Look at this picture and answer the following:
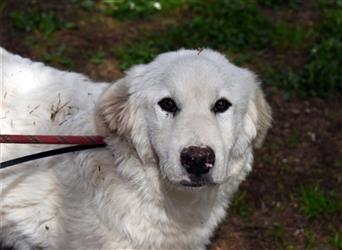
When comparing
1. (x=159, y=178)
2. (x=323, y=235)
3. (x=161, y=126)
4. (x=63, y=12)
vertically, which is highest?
(x=161, y=126)

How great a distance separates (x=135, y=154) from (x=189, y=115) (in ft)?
1.48

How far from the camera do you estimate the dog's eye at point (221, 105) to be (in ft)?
11.1

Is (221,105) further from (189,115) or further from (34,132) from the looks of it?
(34,132)

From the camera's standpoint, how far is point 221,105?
134 inches

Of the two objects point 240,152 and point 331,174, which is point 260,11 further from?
point 240,152

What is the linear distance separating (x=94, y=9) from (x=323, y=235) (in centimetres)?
333

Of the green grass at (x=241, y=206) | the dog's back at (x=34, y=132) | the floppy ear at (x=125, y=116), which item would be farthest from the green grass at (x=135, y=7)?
the floppy ear at (x=125, y=116)

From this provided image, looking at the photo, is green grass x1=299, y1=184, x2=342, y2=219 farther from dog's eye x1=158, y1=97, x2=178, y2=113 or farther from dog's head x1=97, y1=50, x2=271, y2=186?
dog's eye x1=158, y1=97, x2=178, y2=113

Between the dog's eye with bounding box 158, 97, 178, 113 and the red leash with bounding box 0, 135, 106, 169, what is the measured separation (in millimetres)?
440

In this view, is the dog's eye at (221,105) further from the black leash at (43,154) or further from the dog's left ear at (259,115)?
the black leash at (43,154)

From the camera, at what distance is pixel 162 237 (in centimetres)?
369

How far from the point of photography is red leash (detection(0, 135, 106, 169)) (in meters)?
3.48

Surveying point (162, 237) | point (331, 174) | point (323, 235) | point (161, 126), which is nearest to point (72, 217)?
point (162, 237)

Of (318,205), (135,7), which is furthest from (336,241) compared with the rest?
(135,7)
